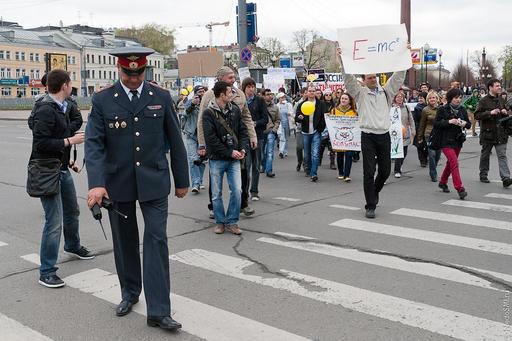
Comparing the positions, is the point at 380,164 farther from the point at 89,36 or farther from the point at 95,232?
the point at 89,36

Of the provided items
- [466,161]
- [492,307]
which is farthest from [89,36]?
[492,307]

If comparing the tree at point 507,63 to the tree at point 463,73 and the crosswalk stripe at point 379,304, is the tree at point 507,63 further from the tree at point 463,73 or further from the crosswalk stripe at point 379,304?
the crosswalk stripe at point 379,304

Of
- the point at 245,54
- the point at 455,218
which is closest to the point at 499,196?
the point at 455,218

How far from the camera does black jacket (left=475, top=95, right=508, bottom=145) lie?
1036 cm

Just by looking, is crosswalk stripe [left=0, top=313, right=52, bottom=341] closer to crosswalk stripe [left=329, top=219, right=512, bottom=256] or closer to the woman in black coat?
crosswalk stripe [left=329, top=219, right=512, bottom=256]

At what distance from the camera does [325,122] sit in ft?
40.1

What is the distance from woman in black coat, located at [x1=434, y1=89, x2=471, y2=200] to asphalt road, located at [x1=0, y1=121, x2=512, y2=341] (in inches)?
20.2

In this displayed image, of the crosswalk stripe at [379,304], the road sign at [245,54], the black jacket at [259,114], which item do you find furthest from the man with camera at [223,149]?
the road sign at [245,54]

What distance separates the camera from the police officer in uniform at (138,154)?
13.9ft

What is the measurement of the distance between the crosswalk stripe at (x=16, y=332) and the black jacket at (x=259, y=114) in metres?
6.31

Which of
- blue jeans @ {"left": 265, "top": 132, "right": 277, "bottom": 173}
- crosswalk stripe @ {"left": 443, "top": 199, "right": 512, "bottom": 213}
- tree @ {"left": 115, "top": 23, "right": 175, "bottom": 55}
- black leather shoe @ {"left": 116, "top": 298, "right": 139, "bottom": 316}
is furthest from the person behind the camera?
tree @ {"left": 115, "top": 23, "right": 175, "bottom": 55}

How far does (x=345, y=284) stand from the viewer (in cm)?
521

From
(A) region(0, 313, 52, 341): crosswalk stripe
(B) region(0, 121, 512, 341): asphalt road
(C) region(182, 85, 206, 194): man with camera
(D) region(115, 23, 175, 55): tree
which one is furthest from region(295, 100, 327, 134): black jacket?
(D) region(115, 23, 175, 55): tree

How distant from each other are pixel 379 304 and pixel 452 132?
5.58 m
